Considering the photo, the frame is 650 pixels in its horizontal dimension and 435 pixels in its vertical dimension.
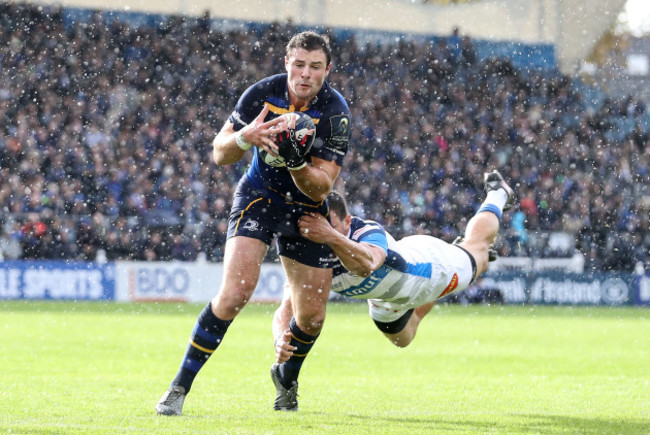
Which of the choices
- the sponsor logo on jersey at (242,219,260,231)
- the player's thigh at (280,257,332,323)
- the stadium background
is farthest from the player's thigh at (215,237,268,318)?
the stadium background

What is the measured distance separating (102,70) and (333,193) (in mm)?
18914

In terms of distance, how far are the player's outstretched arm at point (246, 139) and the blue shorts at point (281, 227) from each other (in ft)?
1.60

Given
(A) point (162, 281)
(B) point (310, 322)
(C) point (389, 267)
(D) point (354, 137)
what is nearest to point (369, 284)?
(C) point (389, 267)

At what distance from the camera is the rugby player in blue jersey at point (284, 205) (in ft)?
19.9

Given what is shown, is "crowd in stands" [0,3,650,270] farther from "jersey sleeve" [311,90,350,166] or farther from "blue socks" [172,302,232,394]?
"jersey sleeve" [311,90,350,166]

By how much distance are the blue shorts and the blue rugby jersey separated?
0.04m

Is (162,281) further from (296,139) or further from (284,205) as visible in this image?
(296,139)

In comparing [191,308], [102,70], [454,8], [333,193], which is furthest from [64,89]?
[333,193]

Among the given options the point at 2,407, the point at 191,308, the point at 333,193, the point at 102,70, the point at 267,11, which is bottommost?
the point at 191,308

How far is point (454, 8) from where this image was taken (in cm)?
2981

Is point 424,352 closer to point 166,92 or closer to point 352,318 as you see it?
point 352,318

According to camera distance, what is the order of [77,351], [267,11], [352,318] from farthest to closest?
[267,11]
[352,318]
[77,351]

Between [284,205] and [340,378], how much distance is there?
2857 millimetres

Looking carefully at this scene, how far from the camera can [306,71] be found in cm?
605
